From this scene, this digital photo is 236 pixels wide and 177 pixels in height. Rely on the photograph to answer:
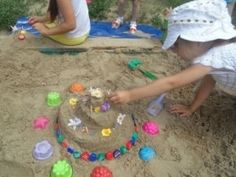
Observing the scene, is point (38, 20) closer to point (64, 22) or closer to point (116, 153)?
point (64, 22)

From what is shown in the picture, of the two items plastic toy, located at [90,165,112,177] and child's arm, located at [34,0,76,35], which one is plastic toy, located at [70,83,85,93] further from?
plastic toy, located at [90,165,112,177]

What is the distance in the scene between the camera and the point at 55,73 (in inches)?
105

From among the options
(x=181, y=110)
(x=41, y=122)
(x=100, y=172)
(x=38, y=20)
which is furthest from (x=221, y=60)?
(x=38, y=20)

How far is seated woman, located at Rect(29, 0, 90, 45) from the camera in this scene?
8.68 feet

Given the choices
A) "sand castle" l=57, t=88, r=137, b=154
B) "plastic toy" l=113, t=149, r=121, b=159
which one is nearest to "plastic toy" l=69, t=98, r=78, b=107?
"sand castle" l=57, t=88, r=137, b=154

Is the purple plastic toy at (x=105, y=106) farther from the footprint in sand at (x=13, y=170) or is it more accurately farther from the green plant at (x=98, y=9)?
the green plant at (x=98, y=9)

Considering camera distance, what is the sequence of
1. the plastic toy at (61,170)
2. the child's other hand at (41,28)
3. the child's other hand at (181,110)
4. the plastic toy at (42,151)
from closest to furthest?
1. the plastic toy at (61,170)
2. the plastic toy at (42,151)
3. the child's other hand at (181,110)
4. the child's other hand at (41,28)

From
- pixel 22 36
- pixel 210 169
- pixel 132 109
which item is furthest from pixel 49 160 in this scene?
pixel 22 36

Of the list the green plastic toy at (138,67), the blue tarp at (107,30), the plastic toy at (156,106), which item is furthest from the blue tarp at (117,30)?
the plastic toy at (156,106)

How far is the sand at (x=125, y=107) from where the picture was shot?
207 cm

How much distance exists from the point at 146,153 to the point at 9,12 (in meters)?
1.90

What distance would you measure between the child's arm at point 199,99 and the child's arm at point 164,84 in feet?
1.23

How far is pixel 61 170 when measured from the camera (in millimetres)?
1961

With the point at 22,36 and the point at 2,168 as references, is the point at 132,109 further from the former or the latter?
the point at 22,36
